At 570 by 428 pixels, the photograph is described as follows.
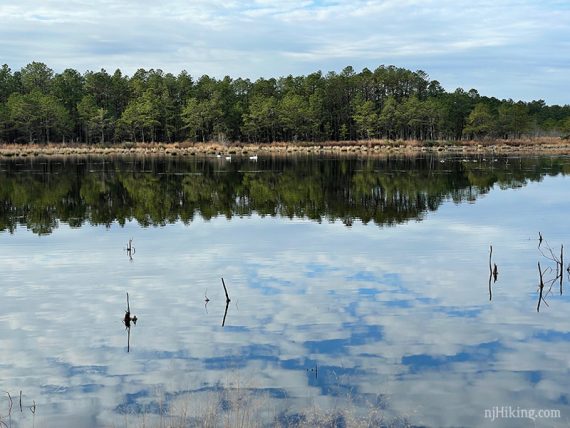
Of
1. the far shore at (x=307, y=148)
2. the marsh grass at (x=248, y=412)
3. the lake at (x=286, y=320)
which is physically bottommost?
the marsh grass at (x=248, y=412)

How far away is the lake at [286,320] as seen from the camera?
9.67 meters

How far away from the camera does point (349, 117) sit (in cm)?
13625

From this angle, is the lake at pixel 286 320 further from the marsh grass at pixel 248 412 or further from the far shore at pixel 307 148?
A: the far shore at pixel 307 148

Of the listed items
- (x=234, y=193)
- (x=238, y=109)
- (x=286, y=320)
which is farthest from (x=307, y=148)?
(x=286, y=320)

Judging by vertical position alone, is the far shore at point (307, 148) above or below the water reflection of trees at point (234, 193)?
above

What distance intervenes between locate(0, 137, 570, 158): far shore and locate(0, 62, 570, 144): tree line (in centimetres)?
435

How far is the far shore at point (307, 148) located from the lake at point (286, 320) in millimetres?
73998

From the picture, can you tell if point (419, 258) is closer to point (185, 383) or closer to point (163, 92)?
point (185, 383)

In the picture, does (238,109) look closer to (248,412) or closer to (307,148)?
(307,148)

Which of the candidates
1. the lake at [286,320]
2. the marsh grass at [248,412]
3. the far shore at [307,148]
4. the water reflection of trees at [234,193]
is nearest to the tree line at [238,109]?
the far shore at [307,148]

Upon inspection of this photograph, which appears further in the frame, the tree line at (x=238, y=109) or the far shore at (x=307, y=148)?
the tree line at (x=238, y=109)

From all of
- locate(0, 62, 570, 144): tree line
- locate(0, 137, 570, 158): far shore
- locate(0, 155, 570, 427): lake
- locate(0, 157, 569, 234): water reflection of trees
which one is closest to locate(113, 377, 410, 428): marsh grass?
locate(0, 155, 570, 427): lake

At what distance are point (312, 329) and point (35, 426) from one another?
5.67 meters

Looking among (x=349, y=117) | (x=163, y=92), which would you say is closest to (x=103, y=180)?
(x=163, y=92)
